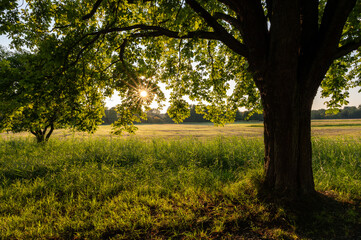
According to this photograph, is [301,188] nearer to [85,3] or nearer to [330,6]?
[330,6]

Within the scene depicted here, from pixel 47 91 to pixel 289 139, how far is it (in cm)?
590

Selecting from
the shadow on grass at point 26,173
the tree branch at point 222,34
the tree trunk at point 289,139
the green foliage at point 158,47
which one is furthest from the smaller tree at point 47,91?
the tree trunk at point 289,139

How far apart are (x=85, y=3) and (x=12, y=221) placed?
6.16 m

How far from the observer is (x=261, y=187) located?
13.3ft

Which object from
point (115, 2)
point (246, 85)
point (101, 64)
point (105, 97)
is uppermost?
point (115, 2)

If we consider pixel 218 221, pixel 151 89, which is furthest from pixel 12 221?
pixel 151 89

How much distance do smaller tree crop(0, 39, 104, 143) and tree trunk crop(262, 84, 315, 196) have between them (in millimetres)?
4942

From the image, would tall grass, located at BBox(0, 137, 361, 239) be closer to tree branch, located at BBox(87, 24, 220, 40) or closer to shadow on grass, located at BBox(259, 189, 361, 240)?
shadow on grass, located at BBox(259, 189, 361, 240)

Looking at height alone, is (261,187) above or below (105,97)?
below

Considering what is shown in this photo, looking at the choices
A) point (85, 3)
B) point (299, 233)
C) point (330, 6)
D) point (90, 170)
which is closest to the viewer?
point (299, 233)

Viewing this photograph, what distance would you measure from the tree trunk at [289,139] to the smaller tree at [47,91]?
195 inches

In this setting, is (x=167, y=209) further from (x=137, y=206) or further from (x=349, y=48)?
(x=349, y=48)

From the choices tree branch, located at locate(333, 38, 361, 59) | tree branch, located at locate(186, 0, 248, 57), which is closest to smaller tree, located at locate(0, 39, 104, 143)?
tree branch, located at locate(186, 0, 248, 57)

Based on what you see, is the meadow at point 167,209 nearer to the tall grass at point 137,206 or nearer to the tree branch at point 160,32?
the tall grass at point 137,206
